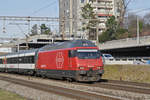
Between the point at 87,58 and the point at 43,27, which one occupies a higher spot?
the point at 43,27

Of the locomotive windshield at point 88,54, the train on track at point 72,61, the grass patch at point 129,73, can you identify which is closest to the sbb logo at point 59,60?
the train on track at point 72,61

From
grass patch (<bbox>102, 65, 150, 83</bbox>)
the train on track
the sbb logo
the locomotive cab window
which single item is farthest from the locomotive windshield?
grass patch (<bbox>102, 65, 150, 83</bbox>)

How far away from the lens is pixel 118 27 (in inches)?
3105

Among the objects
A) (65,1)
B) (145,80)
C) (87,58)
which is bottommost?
(145,80)

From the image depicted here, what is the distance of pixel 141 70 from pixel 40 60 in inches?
431

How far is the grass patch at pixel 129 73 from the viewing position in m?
28.4

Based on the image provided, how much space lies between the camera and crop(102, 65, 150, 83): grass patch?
93.3 feet

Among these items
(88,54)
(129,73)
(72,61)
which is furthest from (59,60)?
(129,73)

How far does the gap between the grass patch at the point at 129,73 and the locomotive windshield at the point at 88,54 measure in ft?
20.8

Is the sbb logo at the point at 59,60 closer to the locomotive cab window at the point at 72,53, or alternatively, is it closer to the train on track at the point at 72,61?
the train on track at the point at 72,61

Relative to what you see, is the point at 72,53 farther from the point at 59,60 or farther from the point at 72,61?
the point at 59,60

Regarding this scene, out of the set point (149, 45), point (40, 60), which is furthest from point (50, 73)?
point (149, 45)

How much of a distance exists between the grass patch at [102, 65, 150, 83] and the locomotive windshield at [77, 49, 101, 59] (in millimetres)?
6341

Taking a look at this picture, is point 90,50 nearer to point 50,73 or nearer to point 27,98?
point 50,73
